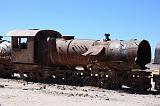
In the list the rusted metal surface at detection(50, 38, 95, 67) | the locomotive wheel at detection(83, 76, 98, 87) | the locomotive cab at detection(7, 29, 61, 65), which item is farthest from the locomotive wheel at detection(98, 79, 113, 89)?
the locomotive cab at detection(7, 29, 61, 65)

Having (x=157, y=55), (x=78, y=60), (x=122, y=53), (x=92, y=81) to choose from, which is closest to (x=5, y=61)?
(x=78, y=60)

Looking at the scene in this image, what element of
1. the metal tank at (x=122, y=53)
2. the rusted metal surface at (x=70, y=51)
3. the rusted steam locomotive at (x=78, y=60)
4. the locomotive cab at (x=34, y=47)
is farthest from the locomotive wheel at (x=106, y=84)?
the locomotive cab at (x=34, y=47)

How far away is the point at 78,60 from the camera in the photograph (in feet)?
80.4

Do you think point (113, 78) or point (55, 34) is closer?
point (113, 78)

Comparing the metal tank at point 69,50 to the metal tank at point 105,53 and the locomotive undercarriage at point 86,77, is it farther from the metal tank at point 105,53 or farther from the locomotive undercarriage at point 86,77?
the locomotive undercarriage at point 86,77

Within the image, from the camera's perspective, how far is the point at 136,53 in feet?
69.8

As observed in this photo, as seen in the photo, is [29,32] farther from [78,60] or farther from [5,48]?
[78,60]

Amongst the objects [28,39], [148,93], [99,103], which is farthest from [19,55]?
[99,103]

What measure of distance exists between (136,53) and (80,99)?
5.37 m

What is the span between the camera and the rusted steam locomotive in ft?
71.6

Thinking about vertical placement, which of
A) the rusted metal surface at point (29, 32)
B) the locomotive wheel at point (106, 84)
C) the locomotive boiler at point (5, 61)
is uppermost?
the rusted metal surface at point (29, 32)

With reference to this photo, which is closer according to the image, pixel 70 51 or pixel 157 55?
pixel 157 55

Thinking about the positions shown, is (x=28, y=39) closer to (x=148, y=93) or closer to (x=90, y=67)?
(x=90, y=67)

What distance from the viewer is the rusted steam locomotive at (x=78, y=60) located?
21.8 meters
